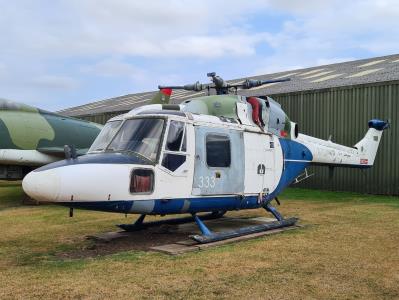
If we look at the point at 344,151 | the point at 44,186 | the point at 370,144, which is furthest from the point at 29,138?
the point at 370,144

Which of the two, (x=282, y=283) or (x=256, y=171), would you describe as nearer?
(x=282, y=283)

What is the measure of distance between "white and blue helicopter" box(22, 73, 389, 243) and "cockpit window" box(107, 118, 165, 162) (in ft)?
0.06

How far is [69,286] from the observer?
19.5 ft

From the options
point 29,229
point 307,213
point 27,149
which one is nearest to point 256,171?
point 307,213

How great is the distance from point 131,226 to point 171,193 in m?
2.21

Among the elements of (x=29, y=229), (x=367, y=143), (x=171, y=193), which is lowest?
(x=29, y=229)

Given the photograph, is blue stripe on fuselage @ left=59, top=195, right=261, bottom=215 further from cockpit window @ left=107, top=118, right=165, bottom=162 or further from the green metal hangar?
the green metal hangar

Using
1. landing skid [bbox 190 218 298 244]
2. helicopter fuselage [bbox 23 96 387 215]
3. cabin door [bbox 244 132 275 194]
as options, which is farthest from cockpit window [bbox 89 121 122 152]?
cabin door [bbox 244 132 275 194]

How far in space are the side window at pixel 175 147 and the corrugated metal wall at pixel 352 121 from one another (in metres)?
12.0

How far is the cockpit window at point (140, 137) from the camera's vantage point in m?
8.02

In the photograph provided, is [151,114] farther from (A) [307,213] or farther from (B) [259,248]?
(A) [307,213]

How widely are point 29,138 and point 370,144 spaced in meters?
11.4

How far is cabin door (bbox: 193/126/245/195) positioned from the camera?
8797 mm

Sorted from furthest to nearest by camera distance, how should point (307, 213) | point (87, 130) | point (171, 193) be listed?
1. point (87, 130)
2. point (307, 213)
3. point (171, 193)
